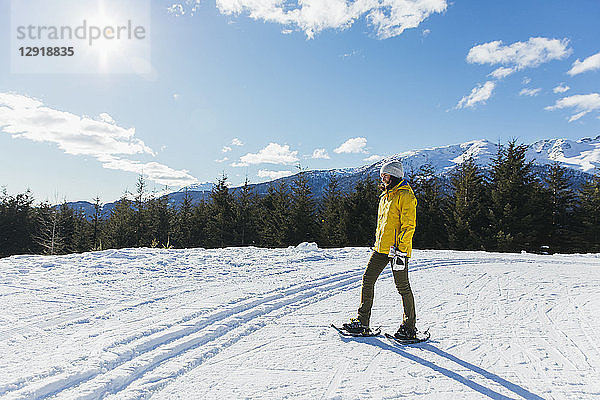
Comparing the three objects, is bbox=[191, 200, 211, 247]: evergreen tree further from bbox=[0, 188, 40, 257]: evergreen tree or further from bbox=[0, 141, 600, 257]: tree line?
bbox=[0, 188, 40, 257]: evergreen tree

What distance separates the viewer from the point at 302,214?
98.0ft

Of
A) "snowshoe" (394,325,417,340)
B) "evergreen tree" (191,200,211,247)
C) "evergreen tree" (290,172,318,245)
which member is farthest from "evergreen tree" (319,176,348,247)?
"snowshoe" (394,325,417,340)

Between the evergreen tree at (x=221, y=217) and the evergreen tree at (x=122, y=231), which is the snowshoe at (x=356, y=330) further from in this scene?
the evergreen tree at (x=122, y=231)

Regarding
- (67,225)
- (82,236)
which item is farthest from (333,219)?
(67,225)

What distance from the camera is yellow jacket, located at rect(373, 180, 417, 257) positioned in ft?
12.7

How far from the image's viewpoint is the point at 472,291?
6.42 meters

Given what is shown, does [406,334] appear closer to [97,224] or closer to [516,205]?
[516,205]

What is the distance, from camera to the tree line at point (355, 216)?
23.8 m

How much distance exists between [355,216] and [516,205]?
11.3 meters

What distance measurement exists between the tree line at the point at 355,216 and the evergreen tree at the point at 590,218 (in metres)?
0.06

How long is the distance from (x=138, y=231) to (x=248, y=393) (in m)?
38.0

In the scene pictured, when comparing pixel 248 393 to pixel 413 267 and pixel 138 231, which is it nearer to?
pixel 413 267

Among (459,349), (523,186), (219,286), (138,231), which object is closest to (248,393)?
(459,349)

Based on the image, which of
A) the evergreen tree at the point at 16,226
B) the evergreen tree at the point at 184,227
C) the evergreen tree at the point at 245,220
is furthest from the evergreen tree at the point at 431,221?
the evergreen tree at the point at 16,226
